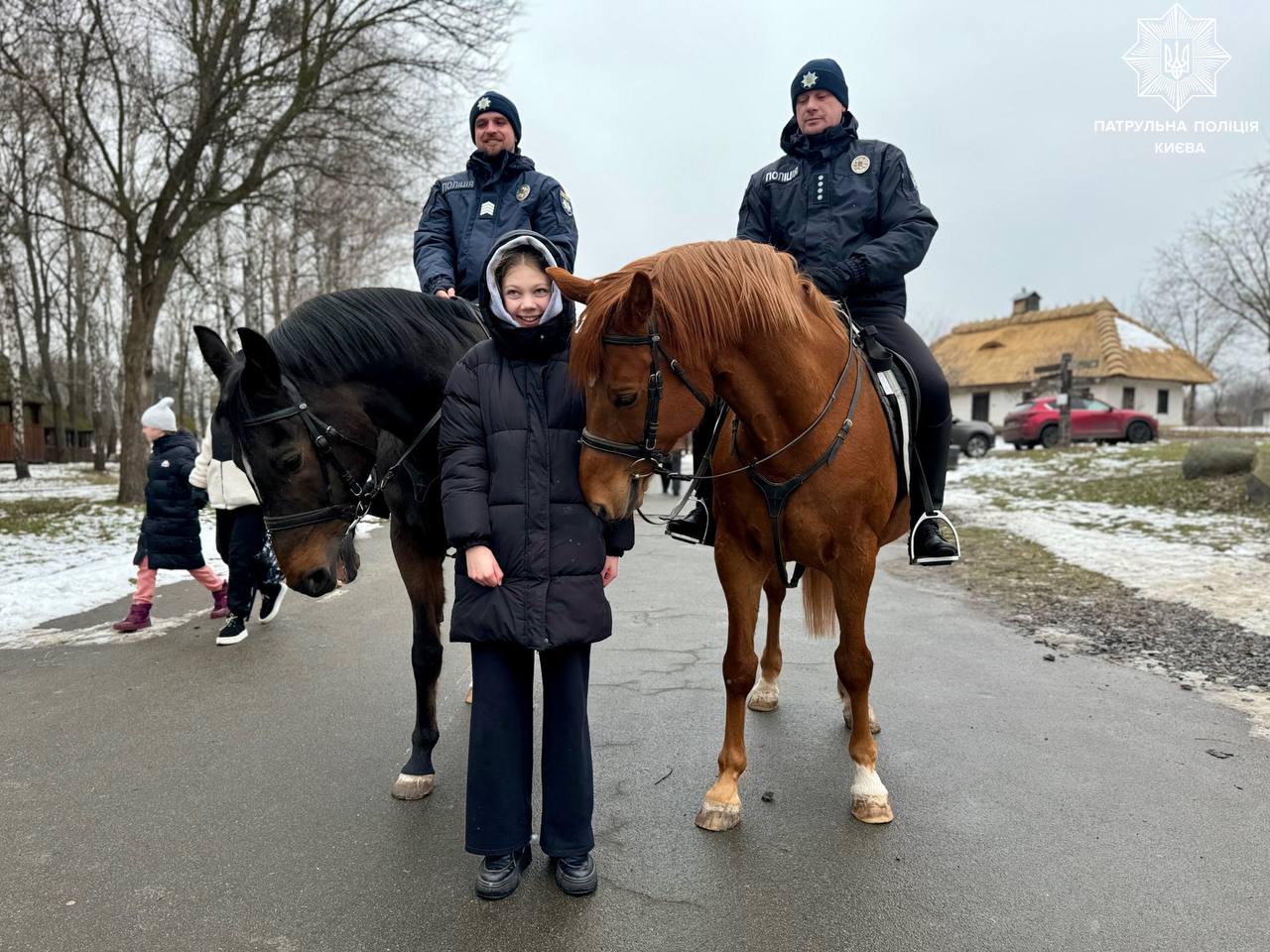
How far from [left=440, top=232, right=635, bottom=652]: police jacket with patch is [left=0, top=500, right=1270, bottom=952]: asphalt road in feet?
3.00

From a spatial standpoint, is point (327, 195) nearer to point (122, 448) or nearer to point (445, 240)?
point (122, 448)

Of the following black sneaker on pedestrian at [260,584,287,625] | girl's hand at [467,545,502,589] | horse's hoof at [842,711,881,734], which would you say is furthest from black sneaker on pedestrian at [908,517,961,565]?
black sneaker on pedestrian at [260,584,287,625]

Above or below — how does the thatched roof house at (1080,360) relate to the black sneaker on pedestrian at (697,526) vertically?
above

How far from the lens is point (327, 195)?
58.6ft

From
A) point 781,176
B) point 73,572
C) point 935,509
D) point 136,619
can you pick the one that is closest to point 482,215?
point 781,176

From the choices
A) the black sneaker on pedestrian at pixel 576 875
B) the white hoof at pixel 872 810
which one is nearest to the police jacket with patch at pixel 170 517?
the black sneaker on pedestrian at pixel 576 875

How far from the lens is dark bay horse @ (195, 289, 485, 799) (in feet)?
8.12

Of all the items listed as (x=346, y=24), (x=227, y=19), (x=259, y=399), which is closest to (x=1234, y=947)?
(x=259, y=399)

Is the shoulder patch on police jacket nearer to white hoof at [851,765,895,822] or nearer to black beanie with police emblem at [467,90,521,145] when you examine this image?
black beanie with police emblem at [467,90,521,145]

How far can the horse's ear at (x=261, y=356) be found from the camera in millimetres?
2297

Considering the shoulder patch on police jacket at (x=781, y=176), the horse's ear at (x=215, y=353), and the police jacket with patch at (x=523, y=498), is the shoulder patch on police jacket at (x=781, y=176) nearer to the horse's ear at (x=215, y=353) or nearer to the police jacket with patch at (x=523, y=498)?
the police jacket with patch at (x=523, y=498)

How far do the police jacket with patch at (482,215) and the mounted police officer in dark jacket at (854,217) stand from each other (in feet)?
3.56

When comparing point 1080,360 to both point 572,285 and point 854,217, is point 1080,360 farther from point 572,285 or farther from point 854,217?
point 572,285

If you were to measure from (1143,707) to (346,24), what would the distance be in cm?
1582
